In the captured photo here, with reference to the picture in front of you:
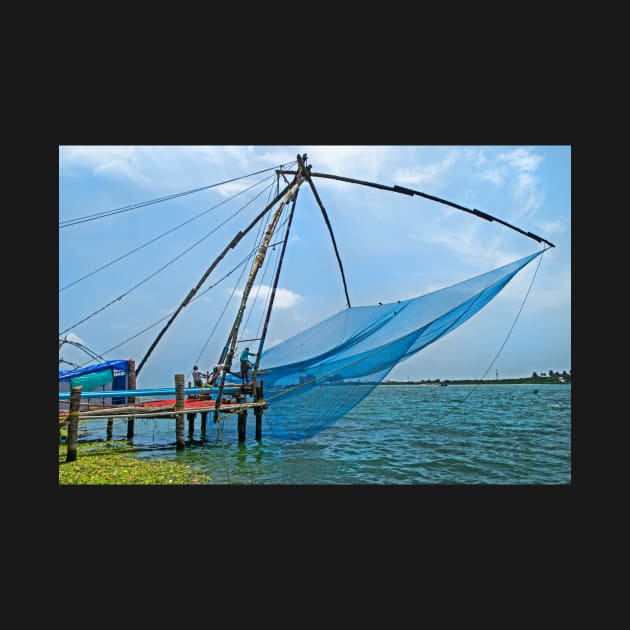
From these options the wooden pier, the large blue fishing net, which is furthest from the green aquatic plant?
the large blue fishing net

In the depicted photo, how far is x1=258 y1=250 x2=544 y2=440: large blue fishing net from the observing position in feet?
22.8

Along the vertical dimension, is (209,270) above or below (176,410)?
above

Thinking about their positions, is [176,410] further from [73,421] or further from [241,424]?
[73,421]

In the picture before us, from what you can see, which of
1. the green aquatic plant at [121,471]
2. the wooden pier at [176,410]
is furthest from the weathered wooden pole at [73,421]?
the green aquatic plant at [121,471]

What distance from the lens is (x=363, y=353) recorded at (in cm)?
721

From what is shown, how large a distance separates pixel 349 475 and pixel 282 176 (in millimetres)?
5661

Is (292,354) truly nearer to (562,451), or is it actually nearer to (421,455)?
(421,455)

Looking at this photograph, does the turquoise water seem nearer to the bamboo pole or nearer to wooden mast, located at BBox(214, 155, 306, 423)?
the bamboo pole

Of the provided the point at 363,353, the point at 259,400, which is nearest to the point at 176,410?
the point at 259,400

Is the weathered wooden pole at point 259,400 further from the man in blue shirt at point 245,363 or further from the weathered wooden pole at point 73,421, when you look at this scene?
the weathered wooden pole at point 73,421

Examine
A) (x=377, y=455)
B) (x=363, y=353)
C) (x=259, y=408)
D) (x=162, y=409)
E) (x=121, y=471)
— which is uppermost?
(x=363, y=353)

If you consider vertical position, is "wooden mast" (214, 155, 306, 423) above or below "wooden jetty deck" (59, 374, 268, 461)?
above

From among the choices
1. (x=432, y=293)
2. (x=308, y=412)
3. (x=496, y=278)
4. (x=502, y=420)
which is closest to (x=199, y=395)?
(x=308, y=412)

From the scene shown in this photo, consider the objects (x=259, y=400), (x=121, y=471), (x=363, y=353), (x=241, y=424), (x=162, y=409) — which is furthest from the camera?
(x=241, y=424)
